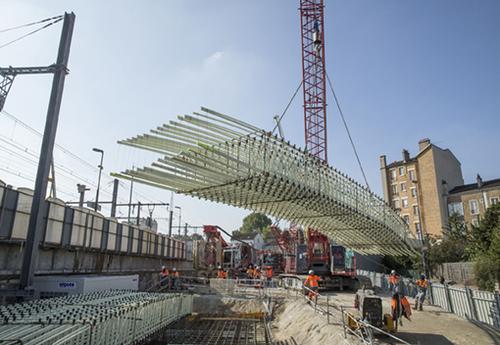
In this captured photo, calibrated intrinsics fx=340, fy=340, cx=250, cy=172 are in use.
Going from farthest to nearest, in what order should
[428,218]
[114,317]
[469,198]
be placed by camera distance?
[428,218] < [469,198] < [114,317]

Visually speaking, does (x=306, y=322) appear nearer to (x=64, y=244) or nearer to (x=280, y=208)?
(x=280, y=208)

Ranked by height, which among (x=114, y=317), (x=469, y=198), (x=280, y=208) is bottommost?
(x=114, y=317)

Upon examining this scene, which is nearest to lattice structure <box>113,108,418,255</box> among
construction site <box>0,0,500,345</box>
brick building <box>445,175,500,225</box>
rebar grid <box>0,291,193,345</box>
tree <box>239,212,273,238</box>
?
construction site <box>0,0,500,345</box>

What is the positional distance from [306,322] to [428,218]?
38733 millimetres

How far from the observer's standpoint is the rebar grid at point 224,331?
11913mm

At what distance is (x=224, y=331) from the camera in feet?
44.6

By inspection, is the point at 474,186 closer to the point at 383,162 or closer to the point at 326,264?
the point at 383,162

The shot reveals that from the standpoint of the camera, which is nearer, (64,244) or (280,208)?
(64,244)

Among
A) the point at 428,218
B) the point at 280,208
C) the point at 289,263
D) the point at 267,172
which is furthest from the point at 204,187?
the point at 428,218

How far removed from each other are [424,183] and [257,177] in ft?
134

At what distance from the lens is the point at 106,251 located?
66.8 ft

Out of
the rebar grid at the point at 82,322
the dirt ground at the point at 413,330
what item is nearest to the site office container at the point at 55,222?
the rebar grid at the point at 82,322

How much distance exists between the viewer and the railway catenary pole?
35.0 ft

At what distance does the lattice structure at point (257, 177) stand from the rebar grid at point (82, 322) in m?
4.46
